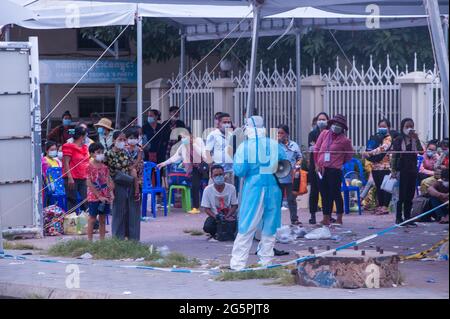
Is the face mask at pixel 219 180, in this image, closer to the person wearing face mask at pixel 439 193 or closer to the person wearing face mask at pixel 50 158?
the person wearing face mask at pixel 439 193

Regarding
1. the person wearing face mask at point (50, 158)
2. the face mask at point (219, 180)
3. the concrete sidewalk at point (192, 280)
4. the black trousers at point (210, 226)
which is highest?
the person wearing face mask at point (50, 158)

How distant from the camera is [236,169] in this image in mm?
12891

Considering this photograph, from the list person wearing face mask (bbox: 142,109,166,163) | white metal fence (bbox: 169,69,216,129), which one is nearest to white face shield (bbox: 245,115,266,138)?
person wearing face mask (bbox: 142,109,166,163)

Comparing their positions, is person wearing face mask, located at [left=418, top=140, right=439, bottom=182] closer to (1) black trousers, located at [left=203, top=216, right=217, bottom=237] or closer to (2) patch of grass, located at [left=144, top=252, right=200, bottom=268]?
(1) black trousers, located at [left=203, top=216, right=217, bottom=237]

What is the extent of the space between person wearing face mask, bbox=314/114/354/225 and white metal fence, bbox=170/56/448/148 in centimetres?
445

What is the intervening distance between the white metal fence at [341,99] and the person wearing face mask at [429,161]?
2.22 metres

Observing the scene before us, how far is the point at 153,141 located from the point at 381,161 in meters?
4.80

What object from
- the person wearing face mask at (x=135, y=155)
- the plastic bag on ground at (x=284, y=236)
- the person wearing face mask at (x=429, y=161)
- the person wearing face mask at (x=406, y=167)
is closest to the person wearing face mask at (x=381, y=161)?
the person wearing face mask at (x=429, y=161)

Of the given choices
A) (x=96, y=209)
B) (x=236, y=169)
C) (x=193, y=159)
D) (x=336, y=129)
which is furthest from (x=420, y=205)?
(x=236, y=169)

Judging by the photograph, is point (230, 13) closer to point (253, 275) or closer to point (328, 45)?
point (328, 45)

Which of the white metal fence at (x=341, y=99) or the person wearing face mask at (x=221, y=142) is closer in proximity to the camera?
the person wearing face mask at (x=221, y=142)

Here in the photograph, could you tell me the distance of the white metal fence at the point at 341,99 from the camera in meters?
22.0

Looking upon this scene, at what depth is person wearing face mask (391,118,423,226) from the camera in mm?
17125
